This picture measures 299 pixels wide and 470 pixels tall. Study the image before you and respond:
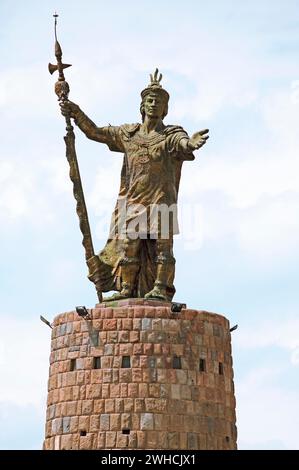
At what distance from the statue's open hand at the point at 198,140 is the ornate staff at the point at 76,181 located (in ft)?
9.14

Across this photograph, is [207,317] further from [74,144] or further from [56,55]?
[56,55]

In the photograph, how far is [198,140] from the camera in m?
21.9

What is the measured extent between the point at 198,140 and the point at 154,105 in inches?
69.7

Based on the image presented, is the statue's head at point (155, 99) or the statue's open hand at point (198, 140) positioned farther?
the statue's head at point (155, 99)

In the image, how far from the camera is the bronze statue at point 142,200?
892 inches

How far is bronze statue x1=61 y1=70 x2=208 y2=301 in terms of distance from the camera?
2264 cm

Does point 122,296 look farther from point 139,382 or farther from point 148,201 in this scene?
point 139,382

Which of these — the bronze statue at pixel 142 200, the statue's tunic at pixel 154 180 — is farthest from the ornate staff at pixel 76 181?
the statue's tunic at pixel 154 180

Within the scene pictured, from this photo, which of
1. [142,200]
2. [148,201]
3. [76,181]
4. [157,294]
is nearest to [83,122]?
[76,181]

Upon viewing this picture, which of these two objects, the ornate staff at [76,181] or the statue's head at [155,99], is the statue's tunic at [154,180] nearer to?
the statue's head at [155,99]

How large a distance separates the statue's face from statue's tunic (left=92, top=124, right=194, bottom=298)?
0.39m

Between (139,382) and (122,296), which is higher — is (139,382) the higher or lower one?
the lower one

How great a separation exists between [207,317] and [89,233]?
129 inches

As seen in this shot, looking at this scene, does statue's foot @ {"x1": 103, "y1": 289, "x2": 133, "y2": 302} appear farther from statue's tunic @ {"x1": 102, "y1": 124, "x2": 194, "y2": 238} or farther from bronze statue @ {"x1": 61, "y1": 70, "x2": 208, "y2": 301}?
statue's tunic @ {"x1": 102, "y1": 124, "x2": 194, "y2": 238}
